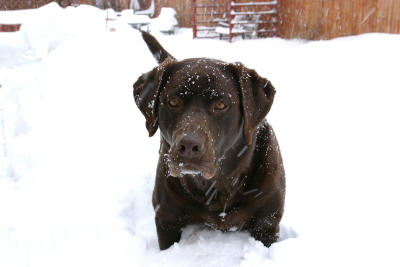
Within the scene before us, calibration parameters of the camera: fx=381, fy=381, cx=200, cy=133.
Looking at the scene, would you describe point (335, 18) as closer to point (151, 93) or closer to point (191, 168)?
point (151, 93)

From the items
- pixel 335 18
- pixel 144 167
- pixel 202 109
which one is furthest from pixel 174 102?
pixel 335 18

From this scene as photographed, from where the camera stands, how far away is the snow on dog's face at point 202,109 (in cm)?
196

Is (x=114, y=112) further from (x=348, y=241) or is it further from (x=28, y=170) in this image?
(x=348, y=241)

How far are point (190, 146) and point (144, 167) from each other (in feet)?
6.16

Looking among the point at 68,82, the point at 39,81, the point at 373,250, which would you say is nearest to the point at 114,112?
the point at 68,82

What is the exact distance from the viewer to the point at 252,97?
86.2 inches

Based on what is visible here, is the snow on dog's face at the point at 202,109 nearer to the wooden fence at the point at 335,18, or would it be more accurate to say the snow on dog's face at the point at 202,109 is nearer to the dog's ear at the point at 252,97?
the dog's ear at the point at 252,97

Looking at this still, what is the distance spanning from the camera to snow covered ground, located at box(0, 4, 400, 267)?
236 cm

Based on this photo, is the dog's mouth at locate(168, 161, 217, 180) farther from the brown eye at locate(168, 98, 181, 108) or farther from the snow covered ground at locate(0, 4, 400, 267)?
the snow covered ground at locate(0, 4, 400, 267)

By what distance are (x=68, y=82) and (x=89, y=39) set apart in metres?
2.84

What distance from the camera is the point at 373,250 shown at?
213 cm

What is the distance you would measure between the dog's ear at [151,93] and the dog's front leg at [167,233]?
0.59 metres

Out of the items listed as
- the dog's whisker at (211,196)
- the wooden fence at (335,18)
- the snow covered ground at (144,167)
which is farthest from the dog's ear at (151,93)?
the wooden fence at (335,18)

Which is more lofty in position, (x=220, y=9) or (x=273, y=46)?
(x=220, y=9)
